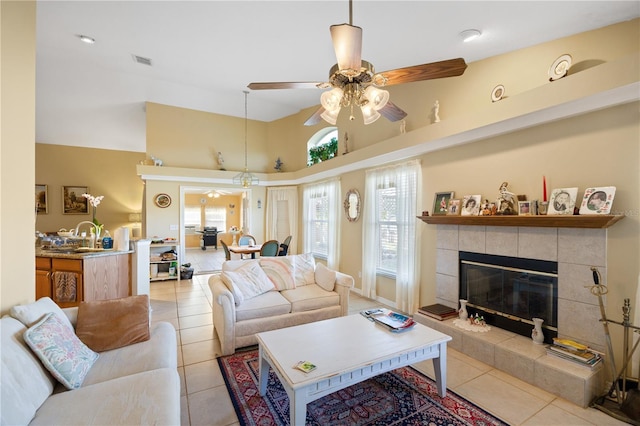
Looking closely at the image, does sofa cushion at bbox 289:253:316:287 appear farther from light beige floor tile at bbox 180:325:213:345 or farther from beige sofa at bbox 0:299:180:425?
beige sofa at bbox 0:299:180:425

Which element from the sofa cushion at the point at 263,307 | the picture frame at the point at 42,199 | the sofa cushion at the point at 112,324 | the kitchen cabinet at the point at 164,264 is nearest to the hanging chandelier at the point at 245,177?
the kitchen cabinet at the point at 164,264

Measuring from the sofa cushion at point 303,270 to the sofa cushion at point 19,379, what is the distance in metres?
2.59

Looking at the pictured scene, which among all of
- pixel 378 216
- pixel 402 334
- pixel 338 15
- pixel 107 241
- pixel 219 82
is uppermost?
pixel 219 82

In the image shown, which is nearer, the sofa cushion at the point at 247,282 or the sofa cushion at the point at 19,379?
the sofa cushion at the point at 19,379

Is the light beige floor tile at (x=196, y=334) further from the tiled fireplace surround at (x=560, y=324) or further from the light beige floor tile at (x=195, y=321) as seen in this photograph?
the tiled fireplace surround at (x=560, y=324)

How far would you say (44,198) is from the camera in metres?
8.15

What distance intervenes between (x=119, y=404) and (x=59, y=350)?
24.1 inches

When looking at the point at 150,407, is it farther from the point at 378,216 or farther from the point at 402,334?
the point at 378,216

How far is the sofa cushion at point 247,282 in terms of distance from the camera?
3119mm

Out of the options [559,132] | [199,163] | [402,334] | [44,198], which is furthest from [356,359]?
[44,198]

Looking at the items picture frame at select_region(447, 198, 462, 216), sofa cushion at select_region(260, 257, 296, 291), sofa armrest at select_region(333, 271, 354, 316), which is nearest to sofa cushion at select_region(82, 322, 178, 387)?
sofa cushion at select_region(260, 257, 296, 291)

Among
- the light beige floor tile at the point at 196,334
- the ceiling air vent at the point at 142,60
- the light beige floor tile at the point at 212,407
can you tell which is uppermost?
the ceiling air vent at the point at 142,60

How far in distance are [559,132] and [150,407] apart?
12.4 ft

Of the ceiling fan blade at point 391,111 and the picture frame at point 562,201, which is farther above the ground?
the ceiling fan blade at point 391,111
